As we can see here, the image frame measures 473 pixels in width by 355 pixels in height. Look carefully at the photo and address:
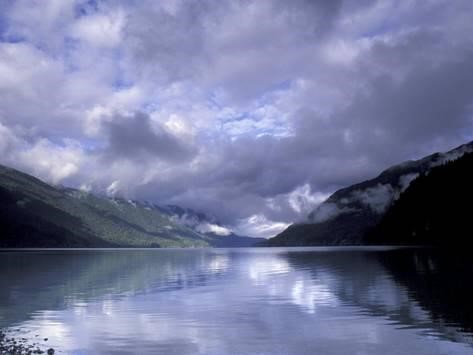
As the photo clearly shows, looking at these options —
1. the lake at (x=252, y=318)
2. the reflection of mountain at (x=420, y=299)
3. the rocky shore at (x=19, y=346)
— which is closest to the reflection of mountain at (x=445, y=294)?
the reflection of mountain at (x=420, y=299)

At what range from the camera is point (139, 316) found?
155ft

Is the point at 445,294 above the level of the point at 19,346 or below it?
below

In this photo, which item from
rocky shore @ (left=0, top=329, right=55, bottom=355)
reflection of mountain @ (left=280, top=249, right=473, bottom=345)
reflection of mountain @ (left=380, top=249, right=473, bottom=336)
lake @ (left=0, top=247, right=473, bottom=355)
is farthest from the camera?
reflection of mountain @ (left=380, top=249, right=473, bottom=336)

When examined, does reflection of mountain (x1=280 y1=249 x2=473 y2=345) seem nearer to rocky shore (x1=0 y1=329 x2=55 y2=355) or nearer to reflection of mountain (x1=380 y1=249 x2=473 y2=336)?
reflection of mountain (x1=380 y1=249 x2=473 y2=336)

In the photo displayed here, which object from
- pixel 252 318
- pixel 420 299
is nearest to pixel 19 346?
pixel 252 318

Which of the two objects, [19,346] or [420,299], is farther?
[420,299]

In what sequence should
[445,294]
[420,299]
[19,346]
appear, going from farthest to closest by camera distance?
[445,294] < [420,299] < [19,346]

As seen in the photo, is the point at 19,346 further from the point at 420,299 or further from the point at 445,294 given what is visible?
the point at 445,294

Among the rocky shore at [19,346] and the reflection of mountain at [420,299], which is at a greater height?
the rocky shore at [19,346]

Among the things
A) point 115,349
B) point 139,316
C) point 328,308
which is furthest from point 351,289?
point 115,349

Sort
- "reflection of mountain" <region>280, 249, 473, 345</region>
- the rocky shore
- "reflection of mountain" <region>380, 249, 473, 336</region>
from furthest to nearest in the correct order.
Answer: "reflection of mountain" <region>380, 249, 473, 336</region> → "reflection of mountain" <region>280, 249, 473, 345</region> → the rocky shore

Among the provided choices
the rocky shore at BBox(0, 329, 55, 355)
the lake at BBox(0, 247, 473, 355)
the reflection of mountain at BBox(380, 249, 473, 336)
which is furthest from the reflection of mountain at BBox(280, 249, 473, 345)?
the rocky shore at BBox(0, 329, 55, 355)

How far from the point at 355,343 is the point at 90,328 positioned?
72.4 feet

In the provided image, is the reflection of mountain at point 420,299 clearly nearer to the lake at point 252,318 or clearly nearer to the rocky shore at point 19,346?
the lake at point 252,318
